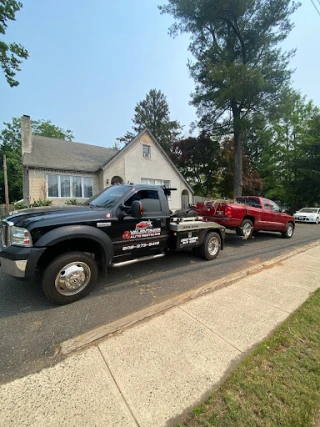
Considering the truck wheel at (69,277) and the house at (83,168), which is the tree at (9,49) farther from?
the truck wheel at (69,277)

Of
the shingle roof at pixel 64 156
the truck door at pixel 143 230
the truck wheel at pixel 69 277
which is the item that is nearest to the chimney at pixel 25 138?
the shingle roof at pixel 64 156

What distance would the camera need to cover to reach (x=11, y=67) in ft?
44.5

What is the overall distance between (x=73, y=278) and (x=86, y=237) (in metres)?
0.69

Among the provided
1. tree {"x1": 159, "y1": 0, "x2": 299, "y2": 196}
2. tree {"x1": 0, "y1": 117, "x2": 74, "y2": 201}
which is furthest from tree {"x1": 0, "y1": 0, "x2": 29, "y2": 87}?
tree {"x1": 0, "y1": 117, "x2": 74, "y2": 201}

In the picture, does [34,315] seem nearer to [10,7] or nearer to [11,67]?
[11,67]

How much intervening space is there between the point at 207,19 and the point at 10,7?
53.6ft

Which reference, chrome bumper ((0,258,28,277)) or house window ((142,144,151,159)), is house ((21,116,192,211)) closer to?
house window ((142,144,151,159))

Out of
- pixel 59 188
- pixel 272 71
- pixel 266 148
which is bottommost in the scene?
pixel 59 188

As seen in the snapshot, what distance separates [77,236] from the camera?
3283 mm

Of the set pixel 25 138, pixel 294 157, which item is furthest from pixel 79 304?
pixel 294 157

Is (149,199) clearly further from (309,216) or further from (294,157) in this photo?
(294,157)

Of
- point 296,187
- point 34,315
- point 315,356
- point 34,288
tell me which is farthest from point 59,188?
point 296,187

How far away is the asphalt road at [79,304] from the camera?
2.33m

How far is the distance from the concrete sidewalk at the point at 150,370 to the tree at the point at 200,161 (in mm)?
24318
